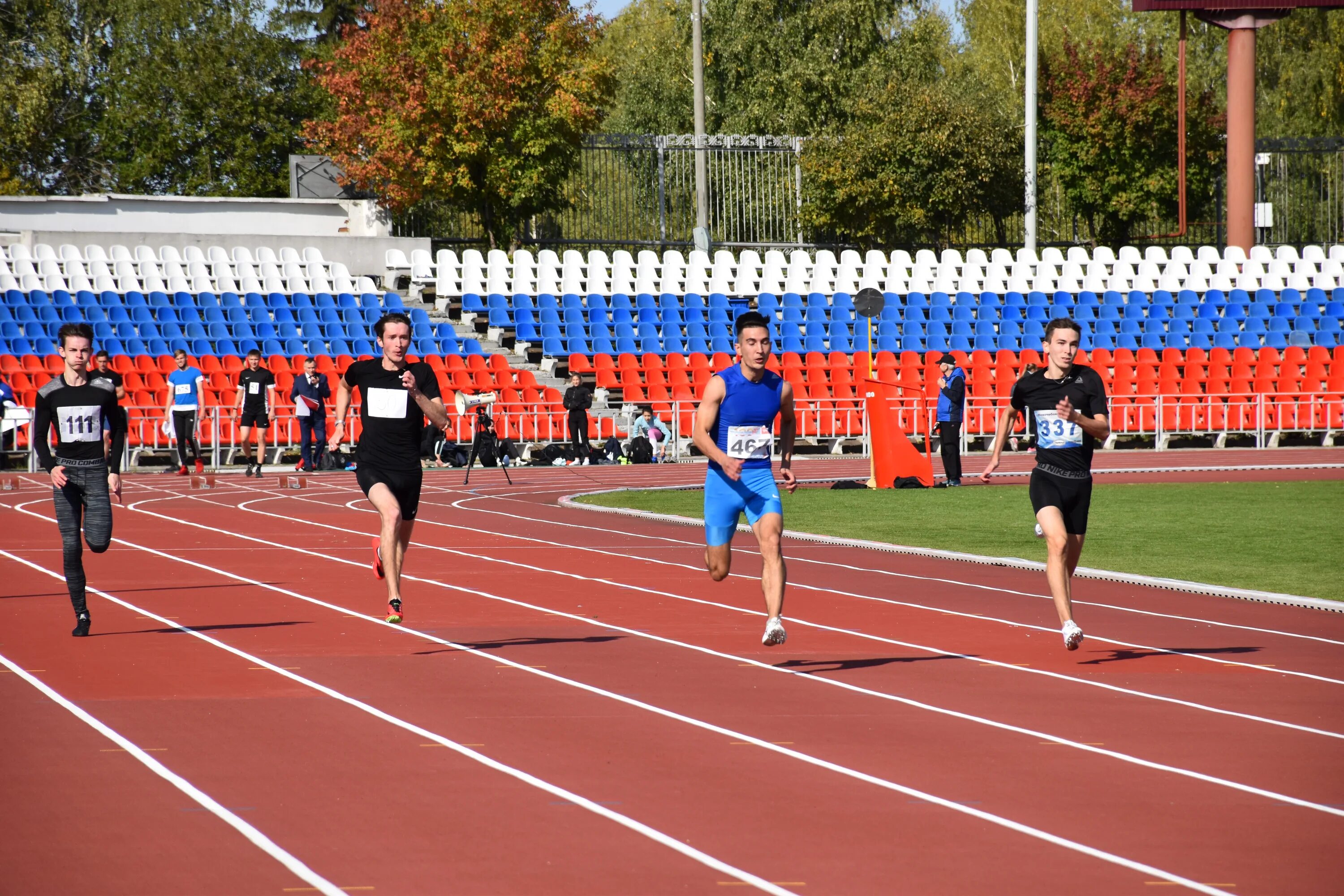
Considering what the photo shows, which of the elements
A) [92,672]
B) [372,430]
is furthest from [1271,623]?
[92,672]

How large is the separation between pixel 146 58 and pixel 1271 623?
52.6m

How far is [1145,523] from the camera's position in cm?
1792

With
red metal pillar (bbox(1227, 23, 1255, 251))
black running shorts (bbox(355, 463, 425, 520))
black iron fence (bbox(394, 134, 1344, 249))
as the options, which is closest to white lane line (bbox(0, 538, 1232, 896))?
black running shorts (bbox(355, 463, 425, 520))

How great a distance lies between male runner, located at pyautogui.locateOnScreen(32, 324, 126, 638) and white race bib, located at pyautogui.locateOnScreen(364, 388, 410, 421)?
1569 mm

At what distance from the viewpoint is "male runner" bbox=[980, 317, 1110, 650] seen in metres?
9.57

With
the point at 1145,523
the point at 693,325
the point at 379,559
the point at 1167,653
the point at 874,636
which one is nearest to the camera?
the point at 1167,653

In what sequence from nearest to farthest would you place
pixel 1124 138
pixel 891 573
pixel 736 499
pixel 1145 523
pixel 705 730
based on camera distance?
pixel 705 730 → pixel 736 499 → pixel 891 573 → pixel 1145 523 → pixel 1124 138

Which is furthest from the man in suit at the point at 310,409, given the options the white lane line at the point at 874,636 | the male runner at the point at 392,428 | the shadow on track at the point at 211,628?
the male runner at the point at 392,428

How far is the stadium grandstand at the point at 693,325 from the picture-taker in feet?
96.8

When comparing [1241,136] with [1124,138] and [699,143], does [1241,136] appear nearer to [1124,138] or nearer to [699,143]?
[1124,138]

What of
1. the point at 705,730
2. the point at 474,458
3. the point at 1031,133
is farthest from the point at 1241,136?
the point at 705,730

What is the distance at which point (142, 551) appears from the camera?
15.2 meters

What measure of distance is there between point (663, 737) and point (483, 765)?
0.94 meters

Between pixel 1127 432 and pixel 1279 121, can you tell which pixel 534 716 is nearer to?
pixel 1127 432
